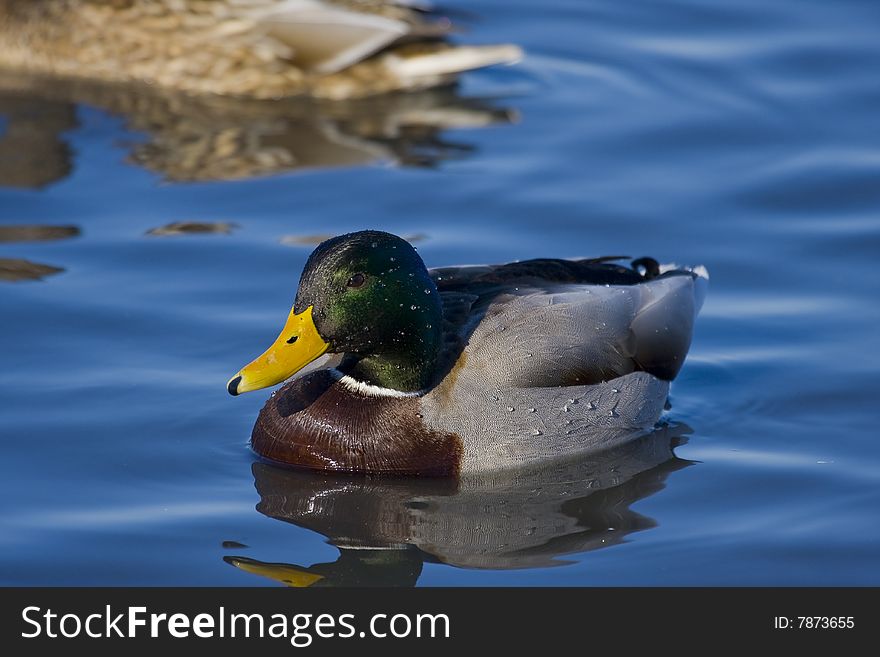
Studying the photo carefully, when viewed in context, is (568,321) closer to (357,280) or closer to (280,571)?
(357,280)

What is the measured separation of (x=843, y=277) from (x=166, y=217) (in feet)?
13.2

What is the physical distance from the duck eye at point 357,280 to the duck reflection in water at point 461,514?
0.91 m

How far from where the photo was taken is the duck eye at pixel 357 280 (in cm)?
720

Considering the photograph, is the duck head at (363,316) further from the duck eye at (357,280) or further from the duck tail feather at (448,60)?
the duck tail feather at (448,60)

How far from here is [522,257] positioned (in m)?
9.85

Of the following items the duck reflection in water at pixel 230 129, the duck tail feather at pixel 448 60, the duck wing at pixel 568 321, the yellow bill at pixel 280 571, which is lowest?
the yellow bill at pixel 280 571

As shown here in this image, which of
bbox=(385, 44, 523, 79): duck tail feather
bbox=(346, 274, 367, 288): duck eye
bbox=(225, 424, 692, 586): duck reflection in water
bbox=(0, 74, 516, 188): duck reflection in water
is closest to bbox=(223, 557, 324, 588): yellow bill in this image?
bbox=(225, 424, 692, 586): duck reflection in water

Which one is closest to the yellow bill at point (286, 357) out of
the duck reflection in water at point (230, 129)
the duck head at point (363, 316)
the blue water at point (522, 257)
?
the duck head at point (363, 316)

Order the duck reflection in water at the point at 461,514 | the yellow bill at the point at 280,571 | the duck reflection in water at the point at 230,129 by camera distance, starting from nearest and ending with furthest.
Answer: the yellow bill at the point at 280,571, the duck reflection in water at the point at 461,514, the duck reflection in water at the point at 230,129

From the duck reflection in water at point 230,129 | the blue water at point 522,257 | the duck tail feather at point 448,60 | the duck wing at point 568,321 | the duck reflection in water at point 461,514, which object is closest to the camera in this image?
the duck reflection in water at point 461,514

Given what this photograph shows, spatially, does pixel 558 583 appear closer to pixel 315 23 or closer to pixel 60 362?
pixel 60 362

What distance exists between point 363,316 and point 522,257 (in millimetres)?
2733

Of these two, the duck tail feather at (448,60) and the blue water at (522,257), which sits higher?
the duck tail feather at (448,60)
